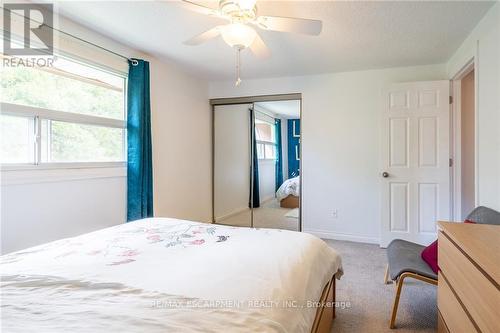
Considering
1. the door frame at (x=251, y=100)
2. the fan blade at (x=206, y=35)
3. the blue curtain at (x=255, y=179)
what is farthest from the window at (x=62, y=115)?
the blue curtain at (x=255, y=179)

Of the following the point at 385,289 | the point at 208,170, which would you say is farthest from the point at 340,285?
the point at 208,170

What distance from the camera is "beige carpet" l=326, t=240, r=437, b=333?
187 cm

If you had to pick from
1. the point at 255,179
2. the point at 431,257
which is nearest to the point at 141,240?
the point at 431,257

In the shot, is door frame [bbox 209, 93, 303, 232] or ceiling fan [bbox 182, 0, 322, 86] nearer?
ceiling fan [bbox 182, 0, 322, 86]

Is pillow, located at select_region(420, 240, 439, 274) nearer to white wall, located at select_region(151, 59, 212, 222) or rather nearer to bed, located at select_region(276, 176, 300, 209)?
bed, located at select_region(276, 176, 300, 209)

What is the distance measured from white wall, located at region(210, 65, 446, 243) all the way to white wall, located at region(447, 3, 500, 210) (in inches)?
48.8

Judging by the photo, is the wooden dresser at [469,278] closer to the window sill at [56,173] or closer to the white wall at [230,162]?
the window sill at [56,173]

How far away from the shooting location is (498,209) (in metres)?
1.99

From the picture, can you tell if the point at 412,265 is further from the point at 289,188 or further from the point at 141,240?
the point at 289,188

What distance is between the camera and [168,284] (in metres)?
1.07

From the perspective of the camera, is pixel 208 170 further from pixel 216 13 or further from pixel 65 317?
pixel 65 317

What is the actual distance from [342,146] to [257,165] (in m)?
1.35

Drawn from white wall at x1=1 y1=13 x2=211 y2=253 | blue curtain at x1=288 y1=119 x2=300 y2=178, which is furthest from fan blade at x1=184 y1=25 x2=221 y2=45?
blue curtain at x1=288 y1=119 x2=300 y2=178

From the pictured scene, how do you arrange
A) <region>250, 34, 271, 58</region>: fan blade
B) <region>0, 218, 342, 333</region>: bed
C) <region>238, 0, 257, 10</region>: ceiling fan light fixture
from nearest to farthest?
<region>0, 218, 342, 333</region>: bed → <region>238, 0, 257, 10</region>: ceiling fan light fixture → <region>250, 34, 271, 58</region>: fan blade
